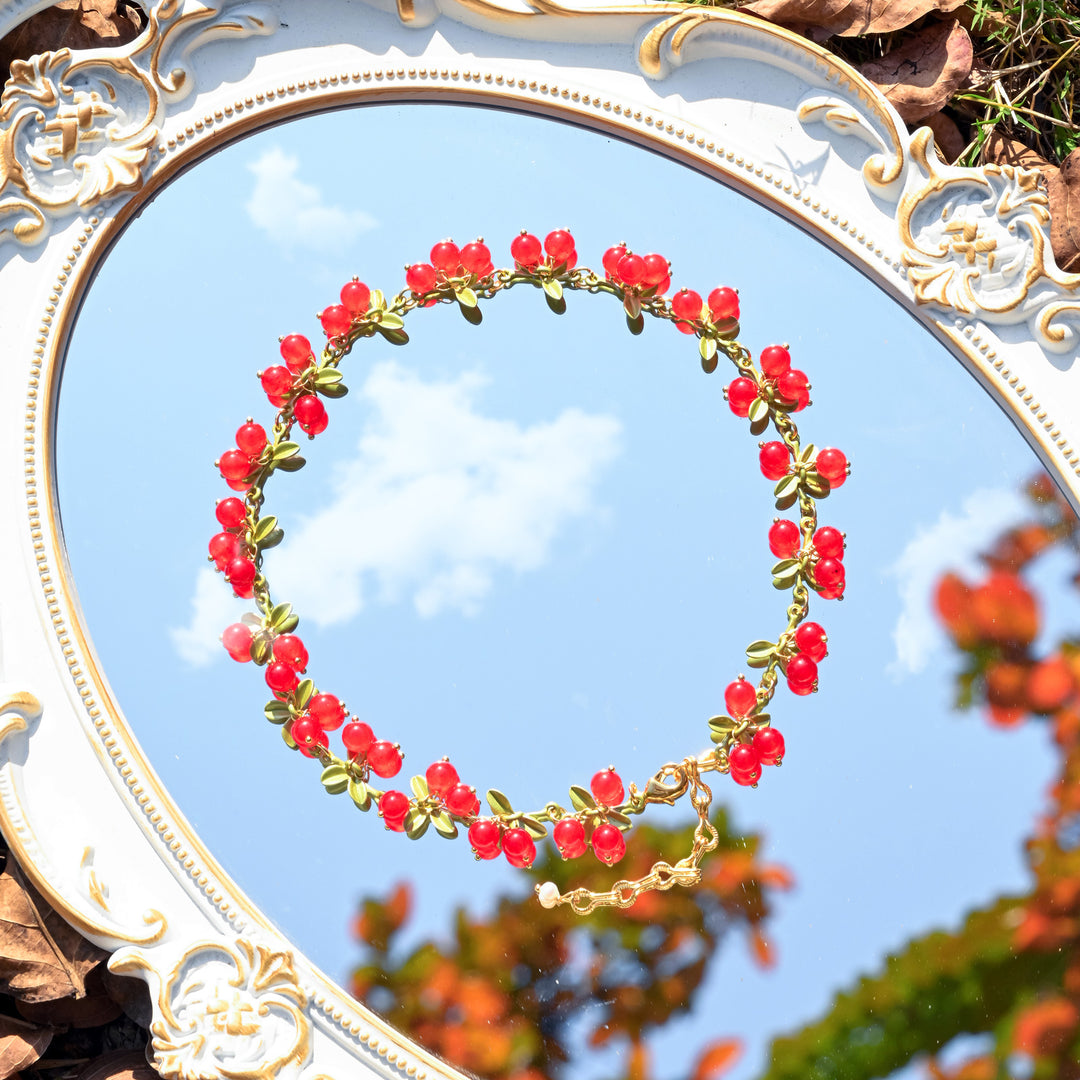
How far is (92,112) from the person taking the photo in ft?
3.47

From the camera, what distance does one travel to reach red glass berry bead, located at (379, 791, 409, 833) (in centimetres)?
102

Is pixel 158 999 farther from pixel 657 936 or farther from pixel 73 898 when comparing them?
pixel 657 936

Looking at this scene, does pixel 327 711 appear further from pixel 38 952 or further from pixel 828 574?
pixel 828 574

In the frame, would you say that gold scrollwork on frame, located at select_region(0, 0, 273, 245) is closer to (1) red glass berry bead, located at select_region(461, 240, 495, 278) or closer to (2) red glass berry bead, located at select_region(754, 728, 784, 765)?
(1) red glass berry bead, located at select_region(461, 240, 495, 278)

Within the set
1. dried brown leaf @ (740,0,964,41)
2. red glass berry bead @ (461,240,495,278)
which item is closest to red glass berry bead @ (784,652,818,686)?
red glass berry bead @ (461,240,495,278)

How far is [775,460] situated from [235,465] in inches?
20.3

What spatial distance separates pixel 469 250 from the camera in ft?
3.50

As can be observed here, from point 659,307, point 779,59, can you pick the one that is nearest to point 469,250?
point 659,307

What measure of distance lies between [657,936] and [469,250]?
67cm

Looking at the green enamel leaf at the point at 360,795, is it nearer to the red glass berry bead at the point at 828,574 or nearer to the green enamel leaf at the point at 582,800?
the green enamel leaf at the point at 582,800

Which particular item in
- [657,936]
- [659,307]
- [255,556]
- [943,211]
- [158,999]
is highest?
[943,211]

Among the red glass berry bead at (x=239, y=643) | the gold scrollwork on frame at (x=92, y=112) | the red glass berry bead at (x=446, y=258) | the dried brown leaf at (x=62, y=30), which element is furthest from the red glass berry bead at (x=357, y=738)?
the dried brown leaf at (x=62, y=30)

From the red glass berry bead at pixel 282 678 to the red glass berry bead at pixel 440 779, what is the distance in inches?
6.0

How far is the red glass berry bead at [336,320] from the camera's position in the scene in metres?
1.06
